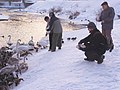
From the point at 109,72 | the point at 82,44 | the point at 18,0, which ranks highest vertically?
the point at 18,0

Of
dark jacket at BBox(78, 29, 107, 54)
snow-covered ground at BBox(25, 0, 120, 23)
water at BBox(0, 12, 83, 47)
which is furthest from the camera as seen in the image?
snow-covered ground at BBox(25, 0, 120, 23)

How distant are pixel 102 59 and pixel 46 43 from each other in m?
7.10

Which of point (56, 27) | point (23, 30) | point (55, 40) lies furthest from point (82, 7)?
point (56, 27)

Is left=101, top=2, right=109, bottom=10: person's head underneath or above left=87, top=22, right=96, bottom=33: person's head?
above

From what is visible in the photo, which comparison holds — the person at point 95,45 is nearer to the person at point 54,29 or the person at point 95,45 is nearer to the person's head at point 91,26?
the person's head at point 91,26

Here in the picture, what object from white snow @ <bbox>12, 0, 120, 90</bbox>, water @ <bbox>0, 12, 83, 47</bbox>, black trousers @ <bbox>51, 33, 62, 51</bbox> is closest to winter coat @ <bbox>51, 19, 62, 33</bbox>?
black trousers @ <bbox>51, 33, 62, 51</bbox>

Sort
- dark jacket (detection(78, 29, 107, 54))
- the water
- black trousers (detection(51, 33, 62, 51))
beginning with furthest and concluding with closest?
1. the water
2. black trousers (detection(51, 33, 62, 51))
3. dark jacket (detection(78, 29, 107, 54))

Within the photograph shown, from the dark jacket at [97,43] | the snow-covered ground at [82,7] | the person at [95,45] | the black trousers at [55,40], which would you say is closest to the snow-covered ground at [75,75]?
the person at [95,45]

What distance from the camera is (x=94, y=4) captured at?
5847cm

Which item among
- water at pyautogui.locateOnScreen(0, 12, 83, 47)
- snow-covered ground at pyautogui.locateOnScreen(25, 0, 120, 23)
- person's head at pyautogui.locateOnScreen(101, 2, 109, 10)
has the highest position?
snow-covered ground at pyautogui.locateOnScreen(25, 0, 120, 23)

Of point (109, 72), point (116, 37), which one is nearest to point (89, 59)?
point (109, 72)

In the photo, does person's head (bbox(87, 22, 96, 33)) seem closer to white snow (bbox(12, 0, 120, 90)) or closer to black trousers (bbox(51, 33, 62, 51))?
white snow (bbox(12, 0, 120, 90))

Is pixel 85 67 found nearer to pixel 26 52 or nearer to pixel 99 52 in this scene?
pixel 99 52

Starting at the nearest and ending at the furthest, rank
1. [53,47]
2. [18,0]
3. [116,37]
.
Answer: [53,47], [116,37], [18,0]
